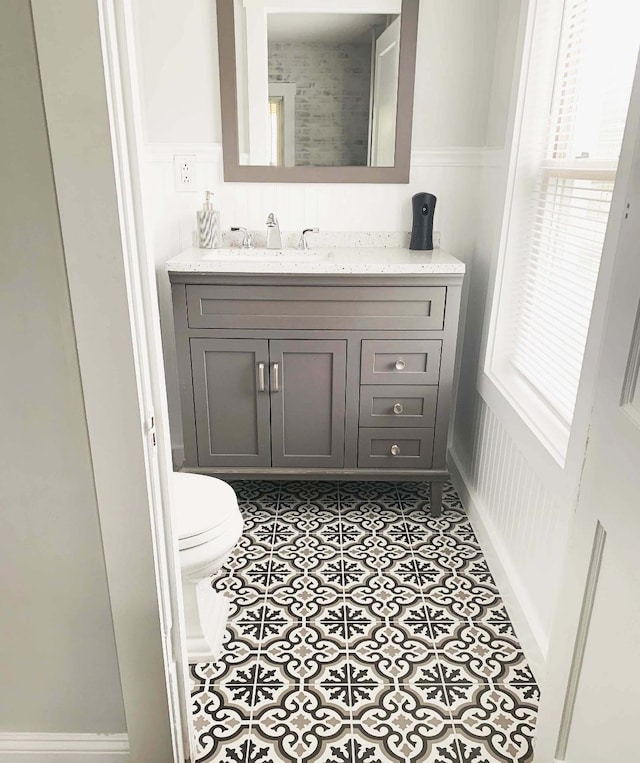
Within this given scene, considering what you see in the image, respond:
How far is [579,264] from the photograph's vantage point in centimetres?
173

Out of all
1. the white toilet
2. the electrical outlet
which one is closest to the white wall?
the electrical outlet

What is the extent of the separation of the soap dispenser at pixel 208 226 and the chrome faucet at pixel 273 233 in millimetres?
217

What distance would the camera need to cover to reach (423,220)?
100 inches

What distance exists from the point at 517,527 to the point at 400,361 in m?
0.72

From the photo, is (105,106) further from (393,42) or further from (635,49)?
(393,42)

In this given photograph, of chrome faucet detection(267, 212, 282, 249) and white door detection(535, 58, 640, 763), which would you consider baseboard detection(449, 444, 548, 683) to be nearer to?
white door detection(535, 58, 640, 763)

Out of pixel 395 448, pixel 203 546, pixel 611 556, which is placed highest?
pixel 611 556

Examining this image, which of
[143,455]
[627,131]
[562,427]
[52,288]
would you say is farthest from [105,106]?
[562,427]

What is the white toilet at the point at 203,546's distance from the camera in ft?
5.36

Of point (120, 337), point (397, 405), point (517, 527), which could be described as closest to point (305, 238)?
point (397, 405)

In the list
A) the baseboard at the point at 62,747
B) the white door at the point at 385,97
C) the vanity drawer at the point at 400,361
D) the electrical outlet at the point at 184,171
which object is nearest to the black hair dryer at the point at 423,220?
the white door at the point at 385,97

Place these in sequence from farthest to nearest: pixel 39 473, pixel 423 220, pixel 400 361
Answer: pixel 423 220 < pixel 400 361 < pixel 39 473

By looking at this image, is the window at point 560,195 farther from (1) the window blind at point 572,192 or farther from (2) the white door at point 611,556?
(2) the white door at point 611,556

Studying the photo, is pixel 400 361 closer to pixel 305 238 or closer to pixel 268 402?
pixel 268 402
